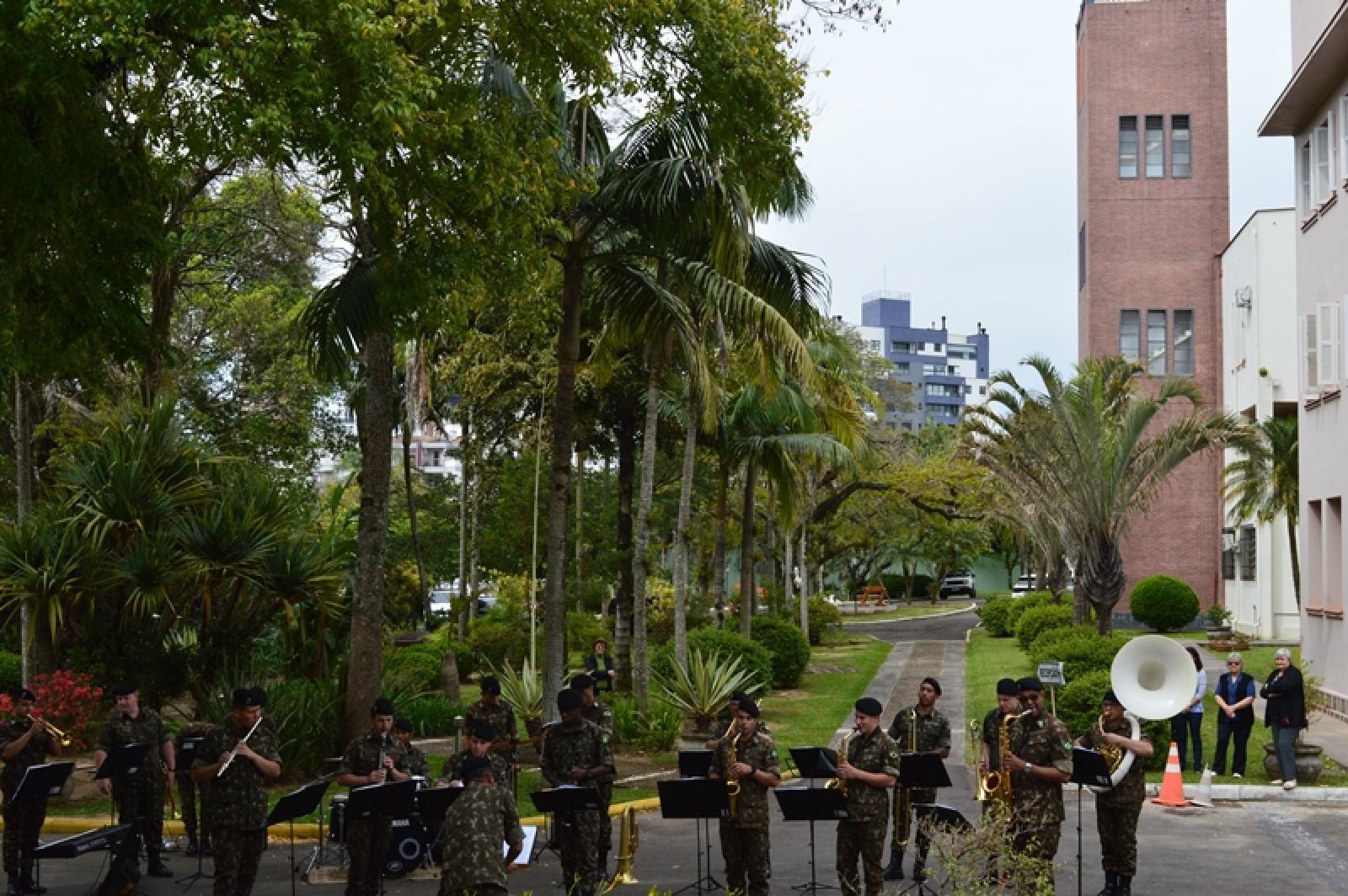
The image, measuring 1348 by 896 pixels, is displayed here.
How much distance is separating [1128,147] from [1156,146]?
91 centimetres

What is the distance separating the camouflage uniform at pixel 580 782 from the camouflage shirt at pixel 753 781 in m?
1.22

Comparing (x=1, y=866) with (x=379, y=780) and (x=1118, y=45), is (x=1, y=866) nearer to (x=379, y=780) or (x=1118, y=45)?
(x=379, y=780)

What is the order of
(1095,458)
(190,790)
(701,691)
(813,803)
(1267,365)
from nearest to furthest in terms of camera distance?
(813,803) → (190,790) → (701,691) → (1095,458) → (1267,365)

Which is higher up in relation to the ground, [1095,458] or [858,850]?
[1095,458]

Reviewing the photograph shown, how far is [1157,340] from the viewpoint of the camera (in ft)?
171

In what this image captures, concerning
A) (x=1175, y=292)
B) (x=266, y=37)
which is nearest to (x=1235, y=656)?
(x=266, y=37)

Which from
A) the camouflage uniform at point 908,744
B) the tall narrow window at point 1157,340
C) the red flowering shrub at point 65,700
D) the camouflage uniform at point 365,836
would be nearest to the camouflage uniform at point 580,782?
the camouflage uniform at point 365,836

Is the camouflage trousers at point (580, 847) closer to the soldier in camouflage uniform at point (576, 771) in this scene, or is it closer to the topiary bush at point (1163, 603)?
the soldier in camouflage uniform at point (576, 771)

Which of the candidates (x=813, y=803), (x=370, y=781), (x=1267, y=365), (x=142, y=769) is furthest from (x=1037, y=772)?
(x=1267, y=365)

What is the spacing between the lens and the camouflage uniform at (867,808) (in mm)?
12367

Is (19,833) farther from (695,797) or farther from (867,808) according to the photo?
(867,808)

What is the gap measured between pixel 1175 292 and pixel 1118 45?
8.60 m

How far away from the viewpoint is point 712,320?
23.3 m

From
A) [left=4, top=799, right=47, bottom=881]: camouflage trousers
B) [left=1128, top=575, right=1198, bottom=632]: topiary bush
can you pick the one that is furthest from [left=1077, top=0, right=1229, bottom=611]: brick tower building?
[left=4, top=799, right=47, bottom=881]: camouflage trousers
